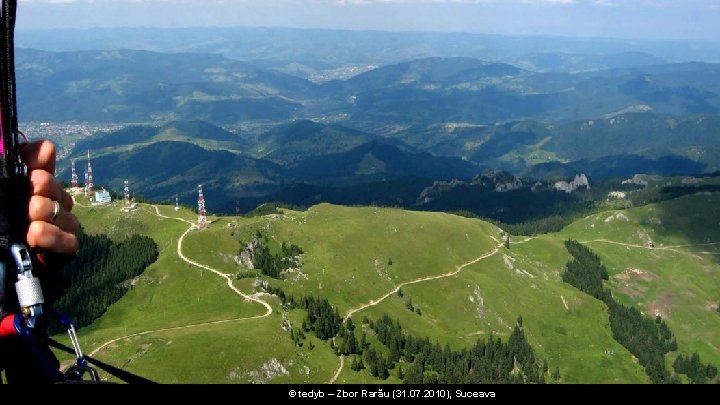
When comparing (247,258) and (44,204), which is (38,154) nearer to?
(44,204)

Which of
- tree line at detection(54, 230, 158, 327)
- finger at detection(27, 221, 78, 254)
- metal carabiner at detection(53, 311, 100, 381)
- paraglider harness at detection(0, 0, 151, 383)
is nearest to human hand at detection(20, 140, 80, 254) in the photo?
finger at detection(27, 221, 78, 254)

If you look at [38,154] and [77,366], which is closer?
[77,366]

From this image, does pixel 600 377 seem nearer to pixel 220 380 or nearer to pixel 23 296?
pixel 220 380

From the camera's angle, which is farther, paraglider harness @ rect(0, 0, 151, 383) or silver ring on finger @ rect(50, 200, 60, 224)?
silver ring on finger @ rect(50, 200, 60, 224)

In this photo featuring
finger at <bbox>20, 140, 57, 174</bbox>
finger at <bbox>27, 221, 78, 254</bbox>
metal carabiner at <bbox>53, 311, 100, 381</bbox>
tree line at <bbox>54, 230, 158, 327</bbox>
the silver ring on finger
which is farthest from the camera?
tree line at <bbox>54, 230, 158, 327</bbox>

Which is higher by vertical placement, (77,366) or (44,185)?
(44,185)

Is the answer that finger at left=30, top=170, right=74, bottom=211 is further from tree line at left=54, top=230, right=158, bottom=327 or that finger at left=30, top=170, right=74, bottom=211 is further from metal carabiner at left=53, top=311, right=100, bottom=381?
tree line at left=54, top=230, right=158, bottom=327

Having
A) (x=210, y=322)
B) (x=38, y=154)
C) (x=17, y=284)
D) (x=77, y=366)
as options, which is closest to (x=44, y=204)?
(x=38, y=154)

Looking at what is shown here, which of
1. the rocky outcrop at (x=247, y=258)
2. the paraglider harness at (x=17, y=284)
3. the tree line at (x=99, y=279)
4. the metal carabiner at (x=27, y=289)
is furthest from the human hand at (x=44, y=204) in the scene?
the rocky outcrop at (x=247, y=258)
